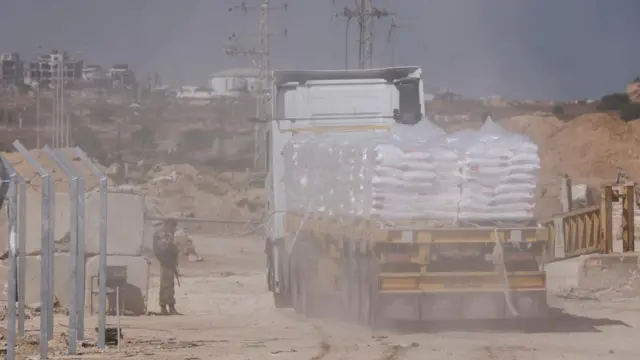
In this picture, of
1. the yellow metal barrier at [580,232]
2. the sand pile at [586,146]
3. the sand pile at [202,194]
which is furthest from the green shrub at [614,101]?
the yellow metal barrier at [580,232]

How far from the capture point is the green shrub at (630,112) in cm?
9231

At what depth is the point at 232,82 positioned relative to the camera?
5123 inches

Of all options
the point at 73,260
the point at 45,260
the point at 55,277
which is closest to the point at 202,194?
the point at 55,277

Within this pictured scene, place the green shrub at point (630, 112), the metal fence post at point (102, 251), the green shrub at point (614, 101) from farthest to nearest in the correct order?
the green shrub at point (614, 101) → the green shrub at point (630, 112) → the metal fence post at point (102, 251)

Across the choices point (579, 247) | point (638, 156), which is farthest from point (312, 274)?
point (638, 156)

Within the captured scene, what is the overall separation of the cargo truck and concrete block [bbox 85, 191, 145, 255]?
214 cm

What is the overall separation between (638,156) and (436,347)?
56.1 meters

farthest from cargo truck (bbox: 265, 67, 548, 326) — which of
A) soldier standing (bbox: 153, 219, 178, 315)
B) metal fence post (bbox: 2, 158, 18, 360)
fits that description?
metal fence post (bbox: 2, 158, 18, 360)

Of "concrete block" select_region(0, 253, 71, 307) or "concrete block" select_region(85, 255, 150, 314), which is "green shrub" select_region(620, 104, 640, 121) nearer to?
"concrete block" select_region(85, 255, 150, 314)

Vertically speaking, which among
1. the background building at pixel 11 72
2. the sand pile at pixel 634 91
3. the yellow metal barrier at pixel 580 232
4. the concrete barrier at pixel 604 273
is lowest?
the concrete barrier at pixel 604 273

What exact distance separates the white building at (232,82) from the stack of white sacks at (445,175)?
94229mm

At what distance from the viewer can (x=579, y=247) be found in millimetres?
23812

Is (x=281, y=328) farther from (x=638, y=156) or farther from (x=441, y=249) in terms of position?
(x=638, y=156)

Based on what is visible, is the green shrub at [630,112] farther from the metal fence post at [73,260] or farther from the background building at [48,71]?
the metal fence post at [73,260]
